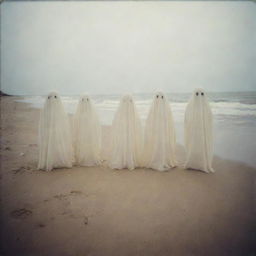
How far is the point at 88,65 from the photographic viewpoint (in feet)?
17.8

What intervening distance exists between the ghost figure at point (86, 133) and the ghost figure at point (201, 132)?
2.14m

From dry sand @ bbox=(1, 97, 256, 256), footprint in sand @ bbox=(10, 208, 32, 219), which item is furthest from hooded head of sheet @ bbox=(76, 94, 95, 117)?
footprint in sand @ bbox=(10, 208, 32, 219)

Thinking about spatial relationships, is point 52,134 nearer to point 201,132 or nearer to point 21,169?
point 21,169

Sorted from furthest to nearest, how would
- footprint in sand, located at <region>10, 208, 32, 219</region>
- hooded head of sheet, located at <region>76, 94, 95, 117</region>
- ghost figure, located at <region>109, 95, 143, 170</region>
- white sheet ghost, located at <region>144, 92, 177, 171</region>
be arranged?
1. hooded head of sheet, located at <region>76, 94, 95, 117</region>
2. ghost figure, located at <region>109, 95, 143, 170</region>
3. white sheet ghost, located at <region>144, 92, 177, 171</region>
4. footprint in sand, located at <region>10, 208, 32, 219</region>

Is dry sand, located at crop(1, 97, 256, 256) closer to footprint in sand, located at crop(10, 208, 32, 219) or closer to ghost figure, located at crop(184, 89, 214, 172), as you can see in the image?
footprint in sand, located at crop(10, 208, 32, 219)

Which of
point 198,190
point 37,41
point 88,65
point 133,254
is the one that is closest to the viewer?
point 133,254

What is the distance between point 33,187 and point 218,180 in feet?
11.1

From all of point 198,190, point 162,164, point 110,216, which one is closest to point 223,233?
point 198,190

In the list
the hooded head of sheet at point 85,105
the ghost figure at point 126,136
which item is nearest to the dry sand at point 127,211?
the ghost figure at point 126,136

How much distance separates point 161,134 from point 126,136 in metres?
0.75

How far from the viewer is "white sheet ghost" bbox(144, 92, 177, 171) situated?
4.80 m

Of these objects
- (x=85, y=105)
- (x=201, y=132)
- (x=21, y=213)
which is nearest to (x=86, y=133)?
(x=85, y=105)

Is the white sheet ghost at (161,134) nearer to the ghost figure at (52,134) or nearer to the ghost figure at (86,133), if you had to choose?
the ghost figure at (86,133)

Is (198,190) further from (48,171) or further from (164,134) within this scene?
(48,171)
